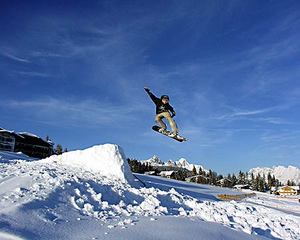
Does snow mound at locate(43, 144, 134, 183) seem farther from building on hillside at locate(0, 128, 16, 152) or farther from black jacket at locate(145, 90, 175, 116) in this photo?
building on hillside at locate(0, 128, 16, 152)

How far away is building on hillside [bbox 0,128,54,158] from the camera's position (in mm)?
62125

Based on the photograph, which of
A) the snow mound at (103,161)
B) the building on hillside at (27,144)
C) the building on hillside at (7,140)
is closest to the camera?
the snow mound at (103,161)

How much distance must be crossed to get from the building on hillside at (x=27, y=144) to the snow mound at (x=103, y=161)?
49.0 metres

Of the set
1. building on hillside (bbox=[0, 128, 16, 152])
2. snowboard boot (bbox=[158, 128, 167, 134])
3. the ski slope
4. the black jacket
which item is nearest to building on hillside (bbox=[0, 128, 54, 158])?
building on hillside (bbox=[0, 128, 16, 152])

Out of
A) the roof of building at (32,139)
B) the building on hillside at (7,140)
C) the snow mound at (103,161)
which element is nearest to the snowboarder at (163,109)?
the snow mound at (103,161)

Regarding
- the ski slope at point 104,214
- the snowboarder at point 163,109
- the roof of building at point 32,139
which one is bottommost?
the ski slope at point 104,214

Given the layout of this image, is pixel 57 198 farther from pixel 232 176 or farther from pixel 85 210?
pixel 232 176

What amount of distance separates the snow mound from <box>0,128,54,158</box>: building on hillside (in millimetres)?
49040

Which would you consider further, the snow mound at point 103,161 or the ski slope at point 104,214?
the snow mound at point 103,161

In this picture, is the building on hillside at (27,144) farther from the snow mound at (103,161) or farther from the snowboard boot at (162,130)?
the snowboard boot at (162,130)

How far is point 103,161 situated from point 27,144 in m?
55.3

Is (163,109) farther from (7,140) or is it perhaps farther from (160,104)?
(7,140)

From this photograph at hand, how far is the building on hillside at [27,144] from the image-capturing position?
62.1 metres

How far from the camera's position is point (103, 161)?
1605 centimetres
